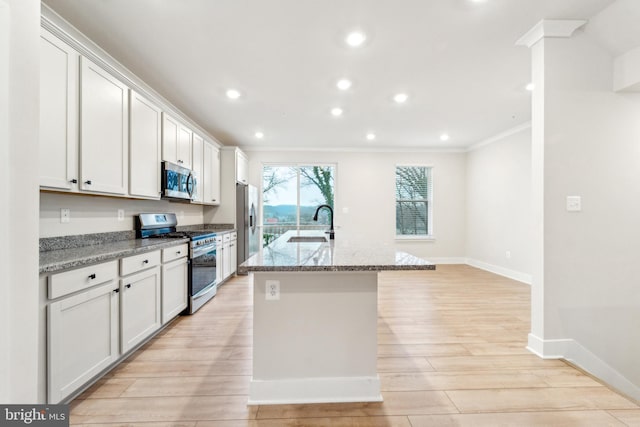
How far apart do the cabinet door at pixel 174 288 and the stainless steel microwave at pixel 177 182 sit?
800 millimetres

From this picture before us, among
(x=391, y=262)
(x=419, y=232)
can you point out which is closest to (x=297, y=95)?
(x=391, y=262)

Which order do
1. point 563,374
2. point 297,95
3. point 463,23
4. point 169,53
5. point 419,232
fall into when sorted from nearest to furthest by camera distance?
point 563,374, point 463,23, point 169,53, point 297,95, point 419,232

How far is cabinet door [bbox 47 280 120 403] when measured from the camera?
156 cm

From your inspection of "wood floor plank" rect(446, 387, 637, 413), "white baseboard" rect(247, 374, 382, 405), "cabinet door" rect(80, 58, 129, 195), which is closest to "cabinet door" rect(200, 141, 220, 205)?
"cabinet door" rect(80, 58, 129, 195)

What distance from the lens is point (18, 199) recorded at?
46.3 inches

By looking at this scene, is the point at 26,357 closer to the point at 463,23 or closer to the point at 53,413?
the point at 53,413

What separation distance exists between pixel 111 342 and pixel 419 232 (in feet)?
19.3

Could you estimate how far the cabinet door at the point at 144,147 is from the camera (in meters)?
2.67

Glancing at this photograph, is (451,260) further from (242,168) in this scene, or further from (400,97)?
(242,168)

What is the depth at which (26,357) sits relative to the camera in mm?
1222

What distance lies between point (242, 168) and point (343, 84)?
3.11m

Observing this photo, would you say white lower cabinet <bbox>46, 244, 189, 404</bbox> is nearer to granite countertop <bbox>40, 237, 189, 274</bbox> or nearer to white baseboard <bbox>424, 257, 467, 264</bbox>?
granite countertop <bbox>40, 237, 189, 274</bbox>

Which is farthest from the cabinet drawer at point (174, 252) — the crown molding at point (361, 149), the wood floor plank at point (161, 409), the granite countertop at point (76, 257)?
the crown molding at point (361, 149)

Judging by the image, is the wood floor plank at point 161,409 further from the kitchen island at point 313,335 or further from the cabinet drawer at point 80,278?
the cabinet drawer at point 80,278
